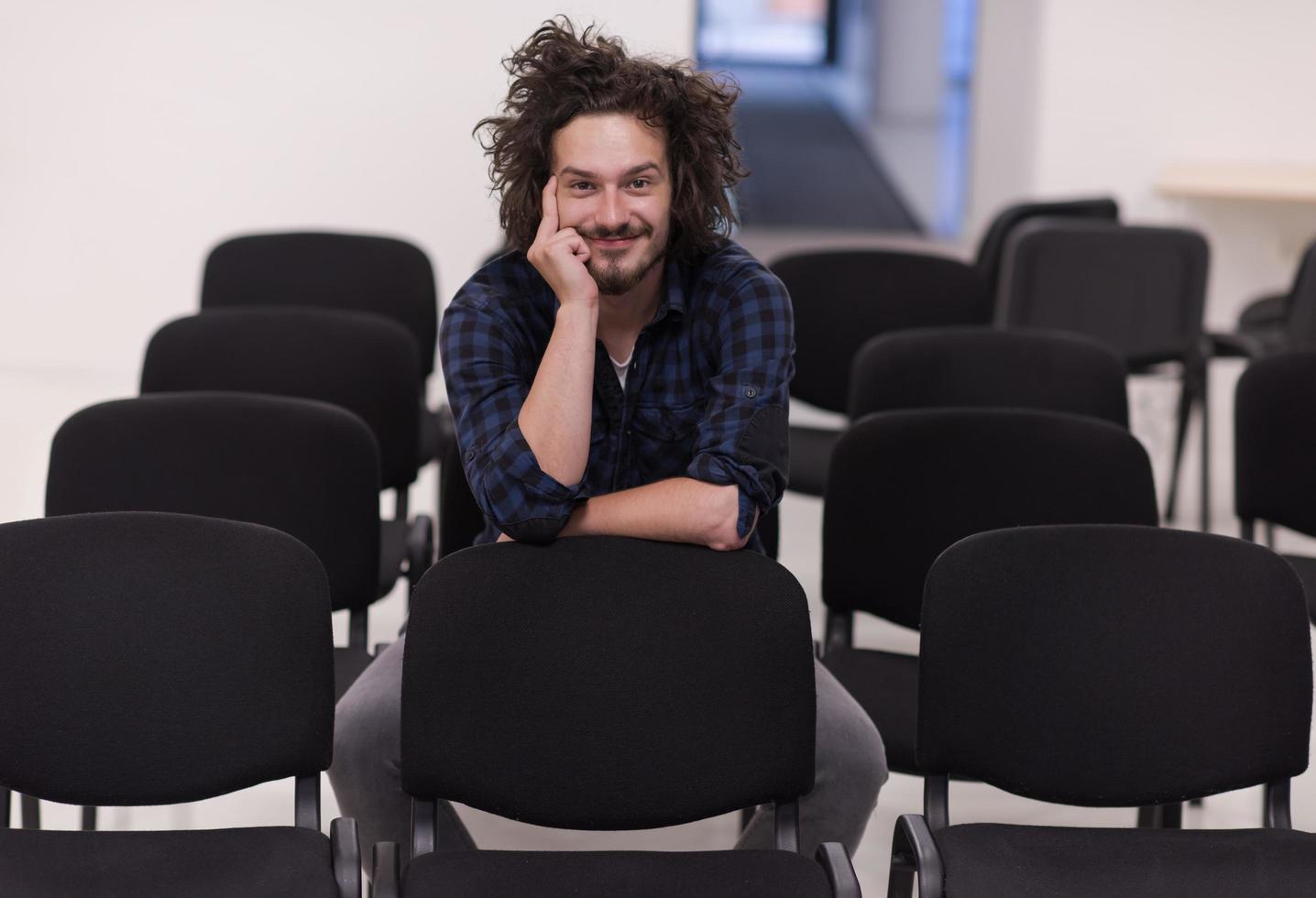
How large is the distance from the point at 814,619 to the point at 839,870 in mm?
1950

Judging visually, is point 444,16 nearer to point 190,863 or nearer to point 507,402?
point 507,402

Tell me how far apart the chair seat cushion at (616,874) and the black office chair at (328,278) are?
2108 millimetres

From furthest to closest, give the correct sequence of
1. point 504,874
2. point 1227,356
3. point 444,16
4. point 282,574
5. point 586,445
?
1. point 444,16
2. point 1227,356
3. point 586,445
4. point 282,574
5. point 504,874

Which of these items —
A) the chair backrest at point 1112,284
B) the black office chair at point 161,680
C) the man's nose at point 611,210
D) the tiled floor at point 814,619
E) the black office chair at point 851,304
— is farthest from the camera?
the chair backrest at point 1112,284

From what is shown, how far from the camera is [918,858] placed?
69.5 inches

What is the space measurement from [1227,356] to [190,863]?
3.62 meters

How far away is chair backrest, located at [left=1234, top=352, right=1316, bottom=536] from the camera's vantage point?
2.87 meters

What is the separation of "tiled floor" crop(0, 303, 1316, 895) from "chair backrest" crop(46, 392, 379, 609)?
0.56 m

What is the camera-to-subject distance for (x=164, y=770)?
1.83 m

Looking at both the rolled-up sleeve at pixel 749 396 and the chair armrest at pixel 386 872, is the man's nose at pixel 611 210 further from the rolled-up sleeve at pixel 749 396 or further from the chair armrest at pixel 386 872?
the chair armrest at pixel 386 872

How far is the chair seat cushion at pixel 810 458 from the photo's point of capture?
3.38 metres

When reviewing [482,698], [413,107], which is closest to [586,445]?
[482,698]

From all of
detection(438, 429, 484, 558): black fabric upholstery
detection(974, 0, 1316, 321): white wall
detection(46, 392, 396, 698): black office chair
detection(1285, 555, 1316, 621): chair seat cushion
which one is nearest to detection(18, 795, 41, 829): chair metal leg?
detection(46, 392, 396, 698): black office chair

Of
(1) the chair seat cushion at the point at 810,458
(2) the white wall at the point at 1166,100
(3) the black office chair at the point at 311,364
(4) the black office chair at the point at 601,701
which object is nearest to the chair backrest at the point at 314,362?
(3) the black office chair at the point at 311,364
